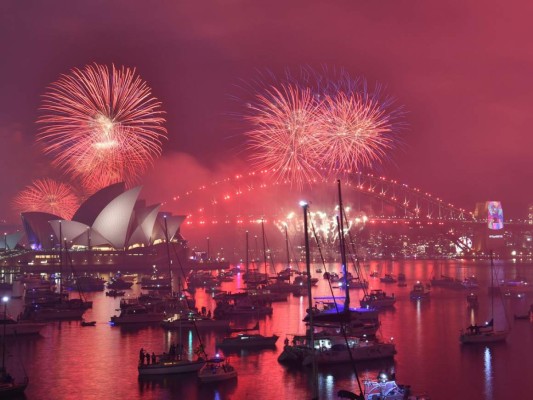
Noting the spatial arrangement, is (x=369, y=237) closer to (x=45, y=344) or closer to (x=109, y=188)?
(x=109, y=188)

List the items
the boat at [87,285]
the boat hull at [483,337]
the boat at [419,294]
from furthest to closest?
the boat at [87,285] < the boat at [419,294] < the boat hull at [483,337]

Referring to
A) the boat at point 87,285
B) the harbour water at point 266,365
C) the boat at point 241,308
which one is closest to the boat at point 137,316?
the harbour water at point 266,365

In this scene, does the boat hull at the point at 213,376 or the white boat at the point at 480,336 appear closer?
the boat hull at the point at 213,376

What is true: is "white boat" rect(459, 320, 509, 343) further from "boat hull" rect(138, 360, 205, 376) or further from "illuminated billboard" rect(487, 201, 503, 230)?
"illuminated billboard" rect(487, 201, 503, 230)

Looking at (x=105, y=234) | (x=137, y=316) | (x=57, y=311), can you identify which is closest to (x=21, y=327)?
(x=137, y=316)

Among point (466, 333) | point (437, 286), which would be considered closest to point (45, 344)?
point (466, 333)

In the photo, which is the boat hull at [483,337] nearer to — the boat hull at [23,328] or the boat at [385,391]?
the boat at [385,391]

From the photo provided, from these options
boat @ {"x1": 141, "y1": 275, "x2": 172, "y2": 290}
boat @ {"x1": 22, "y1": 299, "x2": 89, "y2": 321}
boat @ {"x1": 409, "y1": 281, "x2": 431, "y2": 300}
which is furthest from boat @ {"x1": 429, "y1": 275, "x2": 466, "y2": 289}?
boat @ {"x1": 22, "y1": 299, "x2": 89, "y2": 321}
